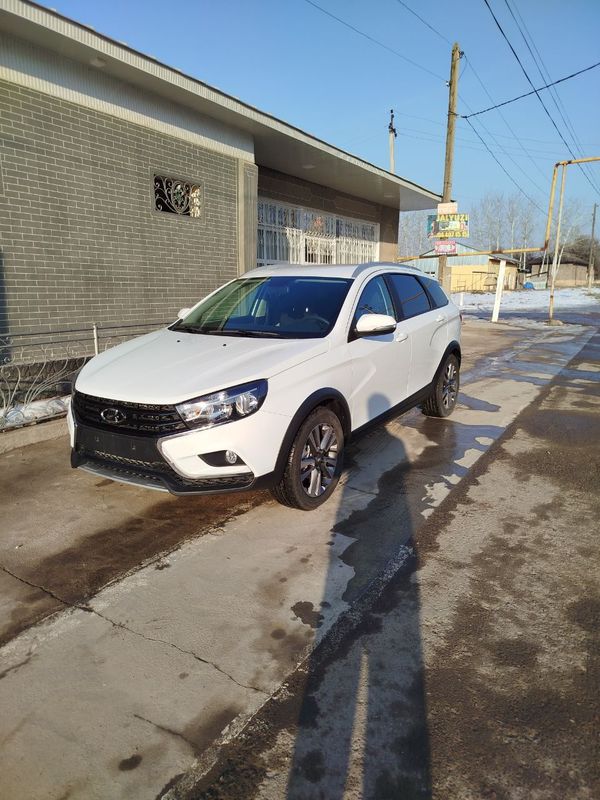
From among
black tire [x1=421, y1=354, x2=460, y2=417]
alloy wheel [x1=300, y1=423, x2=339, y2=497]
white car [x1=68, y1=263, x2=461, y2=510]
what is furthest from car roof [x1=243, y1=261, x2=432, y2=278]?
alloy wheel [x1=300, y1=423, x2=339, y2=497]

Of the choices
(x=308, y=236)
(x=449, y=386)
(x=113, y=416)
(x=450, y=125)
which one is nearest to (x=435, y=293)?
(x=449, y=386)

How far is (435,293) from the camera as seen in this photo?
6.22 m

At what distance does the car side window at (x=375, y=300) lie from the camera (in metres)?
4.48

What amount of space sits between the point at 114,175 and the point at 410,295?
16.8 feet

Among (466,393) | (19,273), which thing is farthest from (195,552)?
(466,393)

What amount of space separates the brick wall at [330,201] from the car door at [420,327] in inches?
304

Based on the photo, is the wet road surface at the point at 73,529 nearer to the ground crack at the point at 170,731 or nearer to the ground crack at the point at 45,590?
the ground crack at the point at 45,590

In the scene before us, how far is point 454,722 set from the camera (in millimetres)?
2076

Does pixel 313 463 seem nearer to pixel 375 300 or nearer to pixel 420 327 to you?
pixel 375 300

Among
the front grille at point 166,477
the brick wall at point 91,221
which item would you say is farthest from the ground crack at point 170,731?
the brick wall at point 91,221

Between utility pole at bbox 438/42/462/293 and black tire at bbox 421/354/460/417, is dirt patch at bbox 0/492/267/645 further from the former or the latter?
utility pole at bbox 438/42/462/293

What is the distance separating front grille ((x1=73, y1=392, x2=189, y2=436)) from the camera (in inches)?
127

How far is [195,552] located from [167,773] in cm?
154

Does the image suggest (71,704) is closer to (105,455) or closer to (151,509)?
(105,455)
